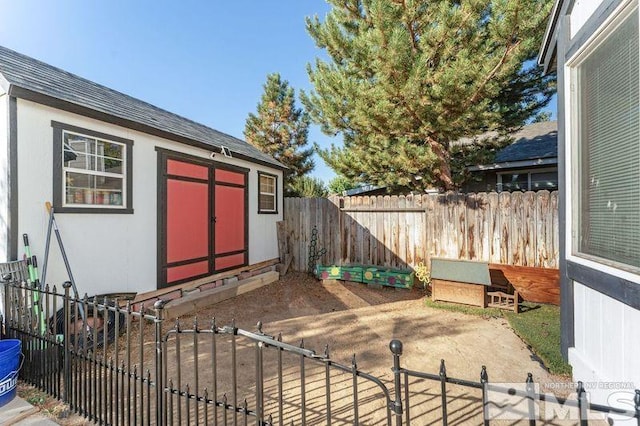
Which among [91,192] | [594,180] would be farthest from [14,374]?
[594,180]

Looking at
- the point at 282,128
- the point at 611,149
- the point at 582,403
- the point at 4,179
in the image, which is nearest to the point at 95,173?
the point at 4,179

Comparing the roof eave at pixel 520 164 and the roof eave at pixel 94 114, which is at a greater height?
the roof eave at pixel 94 114

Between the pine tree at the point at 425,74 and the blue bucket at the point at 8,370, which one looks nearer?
the blue bucket at the point at 8,370

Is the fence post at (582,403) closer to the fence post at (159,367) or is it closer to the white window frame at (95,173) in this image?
the fence post at (159,367)

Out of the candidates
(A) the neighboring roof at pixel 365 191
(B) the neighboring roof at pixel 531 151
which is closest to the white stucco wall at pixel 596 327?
(B) the neighboring roof at pixel 531 151

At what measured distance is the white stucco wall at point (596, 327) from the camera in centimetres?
214

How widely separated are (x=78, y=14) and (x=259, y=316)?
7.80m

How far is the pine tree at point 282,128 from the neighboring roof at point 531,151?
900cm

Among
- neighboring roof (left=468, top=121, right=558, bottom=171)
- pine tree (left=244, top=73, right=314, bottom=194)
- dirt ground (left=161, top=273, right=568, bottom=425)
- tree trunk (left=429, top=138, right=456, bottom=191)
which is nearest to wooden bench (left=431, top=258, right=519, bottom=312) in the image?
dirt ground (left=161, top=273, right=568, bottom=425)

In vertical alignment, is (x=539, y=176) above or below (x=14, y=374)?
above

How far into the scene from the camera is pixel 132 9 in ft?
23.7

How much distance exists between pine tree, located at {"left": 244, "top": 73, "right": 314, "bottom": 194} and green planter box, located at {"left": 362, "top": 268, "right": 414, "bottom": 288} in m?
9.33

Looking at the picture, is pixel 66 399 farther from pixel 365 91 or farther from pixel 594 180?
pixel 365 91

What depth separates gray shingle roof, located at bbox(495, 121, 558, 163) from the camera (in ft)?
28.0
